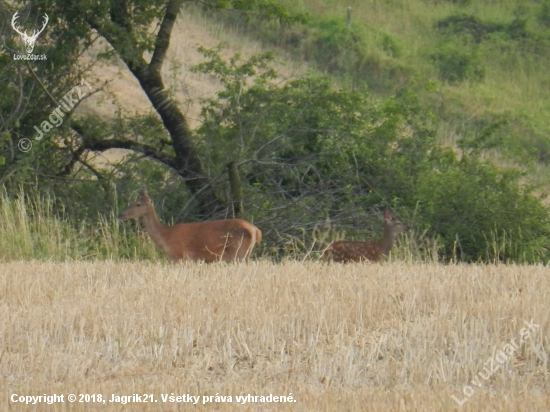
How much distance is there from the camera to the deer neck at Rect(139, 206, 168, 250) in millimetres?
12336

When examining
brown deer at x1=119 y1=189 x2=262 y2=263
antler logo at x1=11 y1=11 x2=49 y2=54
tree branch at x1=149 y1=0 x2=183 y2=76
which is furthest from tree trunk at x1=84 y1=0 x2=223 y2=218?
brown deer at x1=119 y1=189 x2=262 y2=263

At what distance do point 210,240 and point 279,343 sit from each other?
490 cm

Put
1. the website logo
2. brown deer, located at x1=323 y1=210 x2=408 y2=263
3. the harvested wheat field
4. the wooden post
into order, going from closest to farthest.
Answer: the harvested wheat field, brown deer, located at x1=323 y1=210 x2=408 y2=263, the wooden post, the website logo

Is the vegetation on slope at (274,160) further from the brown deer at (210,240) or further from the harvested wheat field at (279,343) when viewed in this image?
the harvested wheat field at (279,343)

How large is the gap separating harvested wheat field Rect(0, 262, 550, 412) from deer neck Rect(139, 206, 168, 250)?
8.61 feet

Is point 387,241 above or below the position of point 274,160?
below

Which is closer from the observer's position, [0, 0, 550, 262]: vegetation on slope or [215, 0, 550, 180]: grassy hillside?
[0, 0, 550, 262]: vegetation on slope

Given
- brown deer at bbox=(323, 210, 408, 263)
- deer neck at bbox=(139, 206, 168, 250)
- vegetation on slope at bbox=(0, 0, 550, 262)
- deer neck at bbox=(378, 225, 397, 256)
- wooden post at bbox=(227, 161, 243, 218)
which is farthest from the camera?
vegetation on slope at bbox=(0, 0, 550, 262)

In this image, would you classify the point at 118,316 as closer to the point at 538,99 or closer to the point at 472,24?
the point at 538,99

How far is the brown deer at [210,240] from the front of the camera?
11859 millimetres

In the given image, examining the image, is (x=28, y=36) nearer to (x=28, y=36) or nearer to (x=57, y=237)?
(x=28, y=36)

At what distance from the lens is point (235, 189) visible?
48.8 feet

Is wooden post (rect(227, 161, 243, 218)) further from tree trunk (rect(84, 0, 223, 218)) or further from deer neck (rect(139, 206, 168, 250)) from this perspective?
deer neck (rect(139, 206, 168, 250))

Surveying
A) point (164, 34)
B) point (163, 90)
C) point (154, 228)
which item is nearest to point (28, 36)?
point (164, 34)
